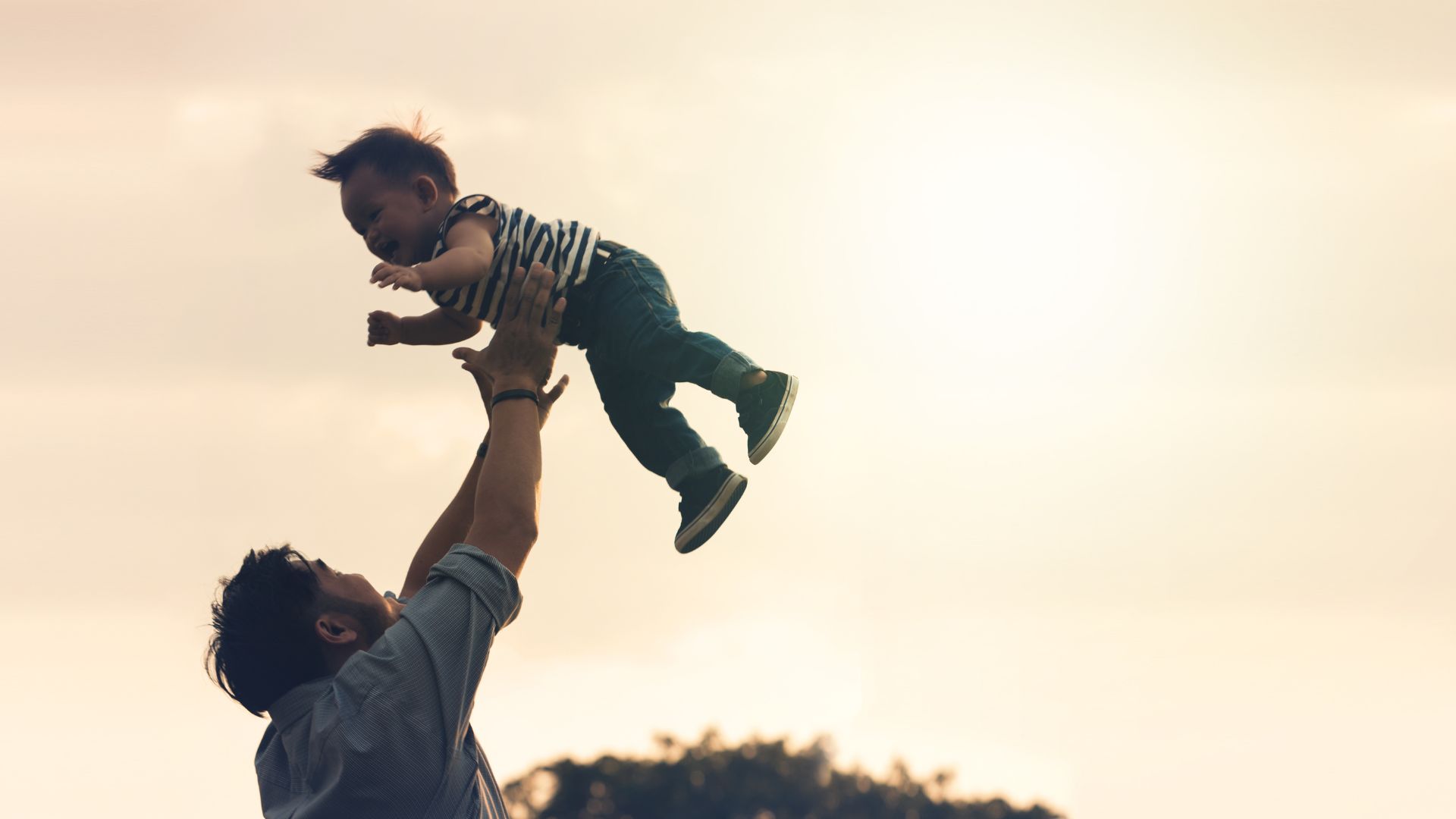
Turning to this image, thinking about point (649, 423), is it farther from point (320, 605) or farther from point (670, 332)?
point (320, 605)

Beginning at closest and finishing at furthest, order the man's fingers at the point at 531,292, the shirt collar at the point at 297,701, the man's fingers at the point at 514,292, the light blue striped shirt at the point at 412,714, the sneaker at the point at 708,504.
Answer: the light blue striped shirt at the point at 412,714 < the shirt collar at the point at 297,701 < the man's fingers at the point at 531,292 < the man's fingers at the point at 514,292 < the sneaker at the point at 708,504

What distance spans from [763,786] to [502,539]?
42.9 meters

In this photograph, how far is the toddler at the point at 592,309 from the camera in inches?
244

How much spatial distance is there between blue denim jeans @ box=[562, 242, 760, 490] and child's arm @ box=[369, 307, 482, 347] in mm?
546

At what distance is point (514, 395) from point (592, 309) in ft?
2.89

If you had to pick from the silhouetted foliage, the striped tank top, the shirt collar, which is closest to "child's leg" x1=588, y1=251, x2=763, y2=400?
the striped tank top

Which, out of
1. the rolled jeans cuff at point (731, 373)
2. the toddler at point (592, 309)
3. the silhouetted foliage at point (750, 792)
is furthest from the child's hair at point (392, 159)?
the silhouetted foliage at point (750, 792)

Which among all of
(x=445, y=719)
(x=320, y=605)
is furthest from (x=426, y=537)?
(x=445, y=719)

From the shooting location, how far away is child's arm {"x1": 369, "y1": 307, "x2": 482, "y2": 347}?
6750 mm

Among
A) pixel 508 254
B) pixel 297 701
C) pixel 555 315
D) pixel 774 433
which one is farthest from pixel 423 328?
pixel 297 701

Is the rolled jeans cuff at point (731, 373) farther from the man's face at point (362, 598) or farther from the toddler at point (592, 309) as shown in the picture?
the man's face at point (362, 598)

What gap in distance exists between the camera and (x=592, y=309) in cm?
647

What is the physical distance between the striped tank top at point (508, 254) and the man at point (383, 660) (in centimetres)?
58

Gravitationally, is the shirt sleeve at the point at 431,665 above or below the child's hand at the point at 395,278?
below
